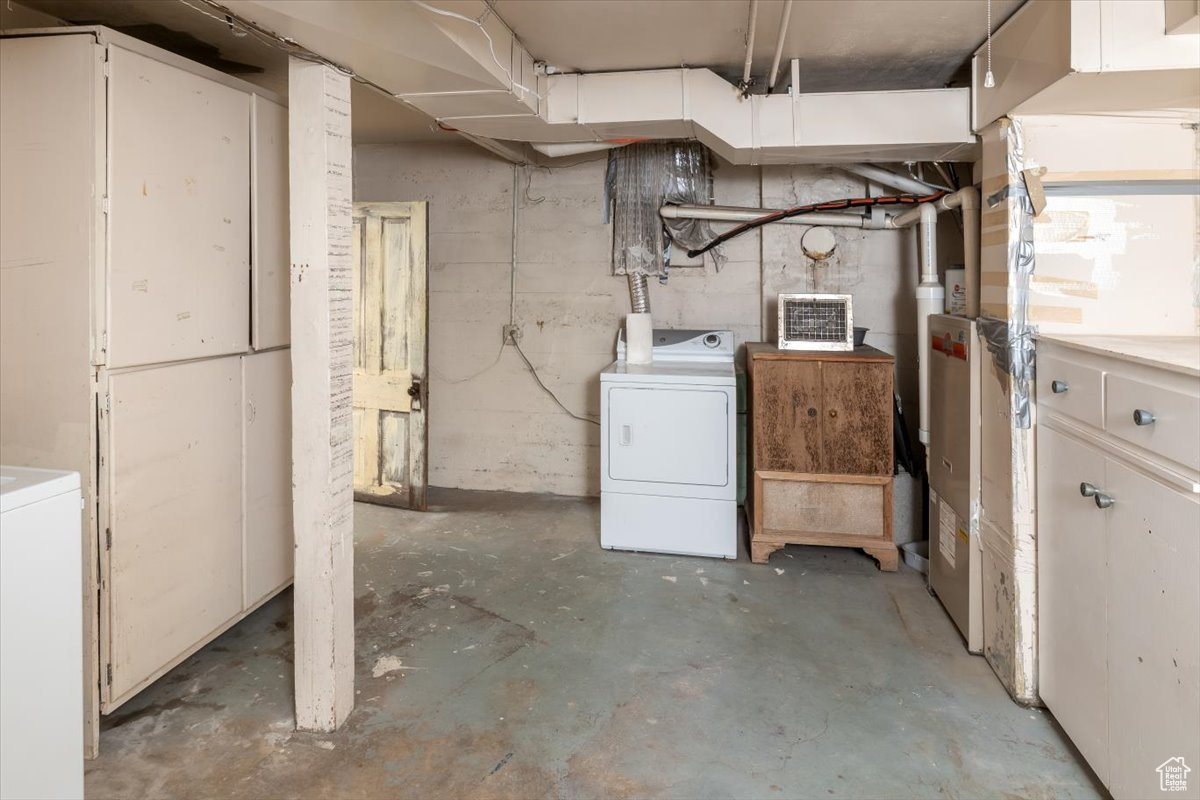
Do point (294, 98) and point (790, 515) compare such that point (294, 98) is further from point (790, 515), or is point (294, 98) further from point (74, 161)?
point (790, 515)

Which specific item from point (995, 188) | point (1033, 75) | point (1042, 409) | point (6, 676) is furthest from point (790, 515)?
point (6, 676)

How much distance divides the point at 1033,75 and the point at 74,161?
2.60m

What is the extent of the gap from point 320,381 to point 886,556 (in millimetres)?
2525

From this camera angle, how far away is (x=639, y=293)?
12.4ft

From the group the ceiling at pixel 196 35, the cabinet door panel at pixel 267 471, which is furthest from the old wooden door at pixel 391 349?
the cabinet door panel at pixel 267 471

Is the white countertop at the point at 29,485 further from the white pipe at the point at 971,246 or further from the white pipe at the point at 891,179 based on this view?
the white pipe at the point at 891,179

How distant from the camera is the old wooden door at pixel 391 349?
3850 millimetres

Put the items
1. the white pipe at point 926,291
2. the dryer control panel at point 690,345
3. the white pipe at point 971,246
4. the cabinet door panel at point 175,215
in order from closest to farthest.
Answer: the cabinet door panel at point 175,215 < the white pipe at point 971,246 < the white pipe at point 926,291 < the dryer control panel at point 690,345

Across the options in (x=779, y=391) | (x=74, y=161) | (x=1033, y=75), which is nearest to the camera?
(x=74, y=161)

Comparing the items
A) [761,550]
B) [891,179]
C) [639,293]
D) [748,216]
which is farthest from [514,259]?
[761,550]

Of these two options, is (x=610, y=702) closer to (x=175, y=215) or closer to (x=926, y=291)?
(x=175, y=215)

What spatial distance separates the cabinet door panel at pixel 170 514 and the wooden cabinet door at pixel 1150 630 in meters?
2.50

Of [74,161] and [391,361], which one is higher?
[74,161]

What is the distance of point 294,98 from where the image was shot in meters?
1.83
